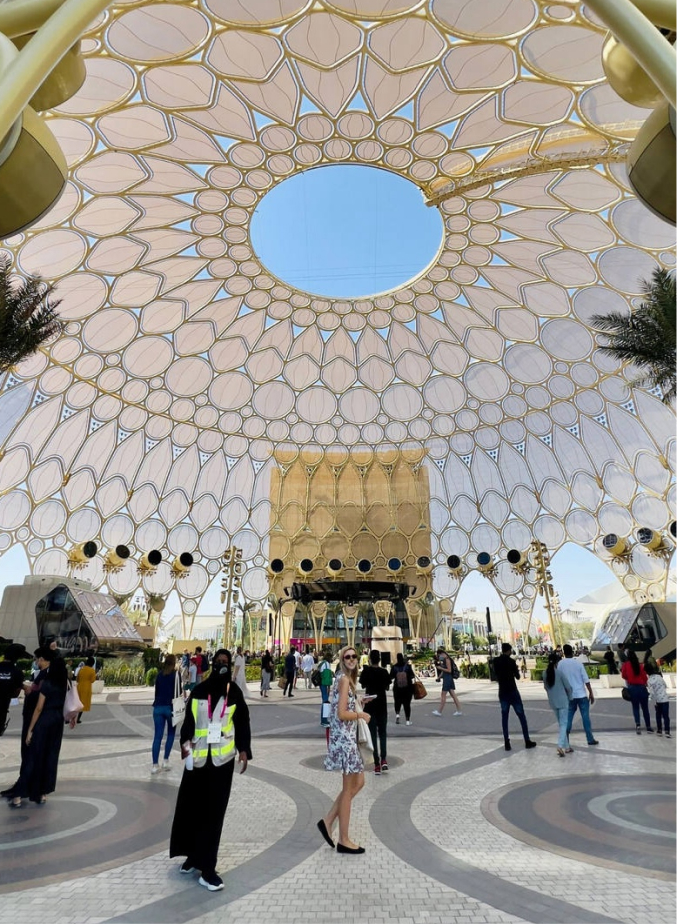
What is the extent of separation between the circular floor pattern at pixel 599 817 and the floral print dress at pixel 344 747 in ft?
6.35

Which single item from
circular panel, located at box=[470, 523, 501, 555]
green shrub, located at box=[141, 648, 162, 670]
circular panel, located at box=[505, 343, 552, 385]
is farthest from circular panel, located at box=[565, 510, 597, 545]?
green shrub, located at box=[141, 648, 162, 670]

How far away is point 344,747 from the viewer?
5.10 metres

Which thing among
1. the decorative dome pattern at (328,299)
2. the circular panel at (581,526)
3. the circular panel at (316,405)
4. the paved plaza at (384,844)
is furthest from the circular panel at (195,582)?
the paved plaza at (384,844)

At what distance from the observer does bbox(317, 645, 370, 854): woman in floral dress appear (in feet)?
16.4

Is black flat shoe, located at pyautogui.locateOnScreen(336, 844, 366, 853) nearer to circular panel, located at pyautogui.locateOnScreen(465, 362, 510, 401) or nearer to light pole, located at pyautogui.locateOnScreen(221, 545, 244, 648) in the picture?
light pole, located at pyautogui.locateOnScreen(221, 545, 244, 648)

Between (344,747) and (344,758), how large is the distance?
96mm

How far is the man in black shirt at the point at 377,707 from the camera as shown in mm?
8148

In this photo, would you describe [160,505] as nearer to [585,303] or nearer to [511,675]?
[585,303]

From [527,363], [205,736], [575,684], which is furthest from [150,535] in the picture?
[205,736]

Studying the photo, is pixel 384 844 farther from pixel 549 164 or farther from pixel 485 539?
pixel 485 539

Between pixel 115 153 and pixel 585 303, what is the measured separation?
2427 cm

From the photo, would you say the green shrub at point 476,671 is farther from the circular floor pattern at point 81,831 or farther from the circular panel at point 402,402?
the circular floor pattern at point 81,831

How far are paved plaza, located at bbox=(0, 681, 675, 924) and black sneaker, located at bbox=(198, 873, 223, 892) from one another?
96 mm

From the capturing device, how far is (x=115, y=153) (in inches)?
788
